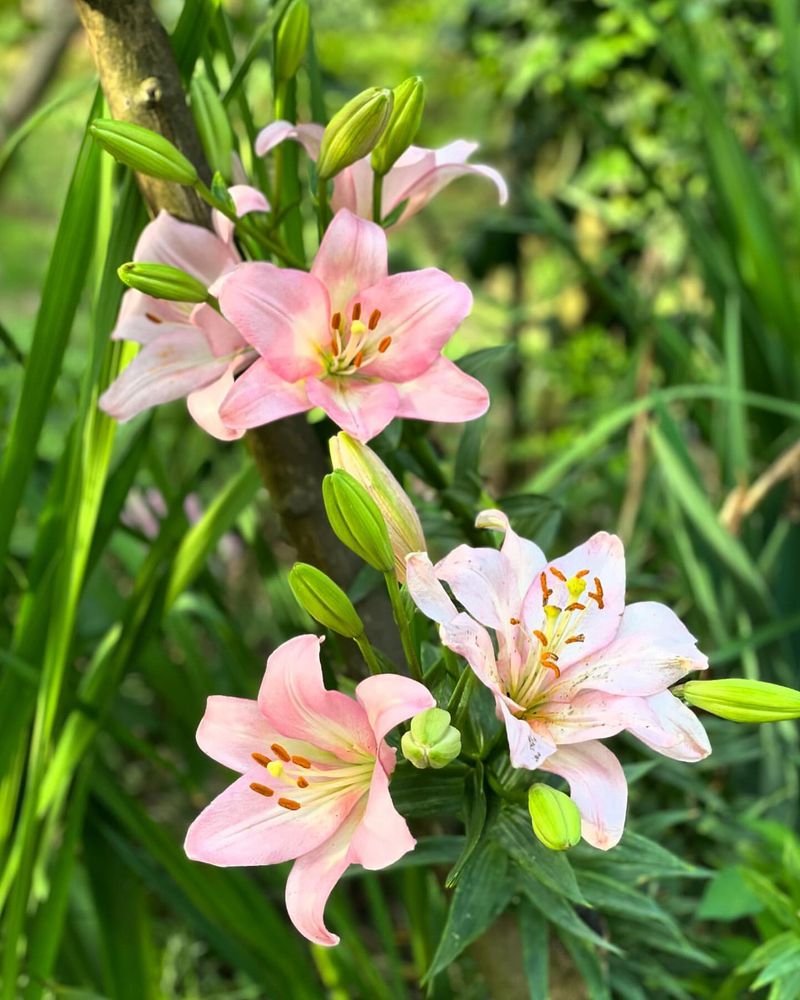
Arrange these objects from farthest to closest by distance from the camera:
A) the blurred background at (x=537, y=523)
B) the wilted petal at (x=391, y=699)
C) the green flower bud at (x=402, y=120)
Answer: the blurred background at (x=537, y=523), the green flower bud at (x=402, y=120), the wilted petal at (x=391, y=699)

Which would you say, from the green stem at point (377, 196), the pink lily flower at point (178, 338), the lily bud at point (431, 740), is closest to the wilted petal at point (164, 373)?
the pink lily flower at point (178, 338)

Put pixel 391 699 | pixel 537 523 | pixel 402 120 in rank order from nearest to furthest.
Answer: pixel 391 699 < pixel 402 120 < pixel 537 523

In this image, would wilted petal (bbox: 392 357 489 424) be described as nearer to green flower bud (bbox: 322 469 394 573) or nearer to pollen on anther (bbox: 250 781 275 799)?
green flower bud (bbox: 322 469 394 573)

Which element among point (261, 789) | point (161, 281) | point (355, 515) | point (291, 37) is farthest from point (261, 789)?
point (291, 37)

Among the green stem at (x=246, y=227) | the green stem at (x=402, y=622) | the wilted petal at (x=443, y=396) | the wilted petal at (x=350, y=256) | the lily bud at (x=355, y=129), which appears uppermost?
the lily bud at (x=355, y=129)

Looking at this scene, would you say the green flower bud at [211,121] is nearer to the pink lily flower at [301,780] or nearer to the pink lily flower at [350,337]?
the pink lily flower at [350,337]

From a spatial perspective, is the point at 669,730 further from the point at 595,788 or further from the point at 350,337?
the point at 350,337

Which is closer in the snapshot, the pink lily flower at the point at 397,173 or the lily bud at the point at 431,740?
the lily bud at the point at 431,740
